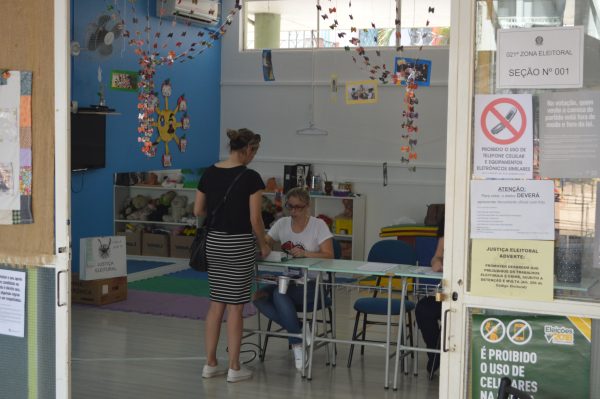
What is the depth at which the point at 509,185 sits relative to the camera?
10.4ft

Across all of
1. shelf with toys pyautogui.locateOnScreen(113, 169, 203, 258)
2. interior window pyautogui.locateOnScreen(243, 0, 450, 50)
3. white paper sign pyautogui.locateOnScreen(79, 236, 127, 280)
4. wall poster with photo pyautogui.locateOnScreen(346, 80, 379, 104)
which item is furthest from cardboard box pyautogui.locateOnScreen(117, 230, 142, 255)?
wall poster with photo pyautogui.locateOnScreen(346, 80, 379, 104)

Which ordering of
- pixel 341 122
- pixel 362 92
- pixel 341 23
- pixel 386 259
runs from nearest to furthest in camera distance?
1. pixel 386 259
2. pixel 362 92
3. pixel 341 122
4. pixel 341 23

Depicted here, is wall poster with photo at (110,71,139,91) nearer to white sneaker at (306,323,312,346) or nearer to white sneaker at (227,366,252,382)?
white sneaker at (306,323,312,346)

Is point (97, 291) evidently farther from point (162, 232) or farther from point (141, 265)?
point (162, 232)

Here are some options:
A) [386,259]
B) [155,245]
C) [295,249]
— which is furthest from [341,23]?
[295,249]

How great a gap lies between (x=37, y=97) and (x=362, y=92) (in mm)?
6629

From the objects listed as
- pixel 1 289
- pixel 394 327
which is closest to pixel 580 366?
pixel 1 289

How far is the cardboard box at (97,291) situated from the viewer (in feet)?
27.0

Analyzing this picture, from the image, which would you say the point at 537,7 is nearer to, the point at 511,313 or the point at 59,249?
the point at 511,313

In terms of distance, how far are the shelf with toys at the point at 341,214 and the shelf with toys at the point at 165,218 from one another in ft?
3.23

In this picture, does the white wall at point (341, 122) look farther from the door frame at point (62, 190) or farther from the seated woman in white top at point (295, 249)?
the door frame at point (62, 190)

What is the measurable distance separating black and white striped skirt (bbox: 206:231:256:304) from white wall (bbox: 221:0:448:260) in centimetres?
518

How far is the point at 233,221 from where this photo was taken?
545 cm

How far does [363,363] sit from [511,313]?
Result: 10.6ft
